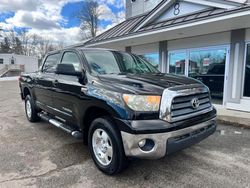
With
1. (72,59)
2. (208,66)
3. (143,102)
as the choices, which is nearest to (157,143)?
(143,102)

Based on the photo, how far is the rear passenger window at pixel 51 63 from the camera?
5010mm

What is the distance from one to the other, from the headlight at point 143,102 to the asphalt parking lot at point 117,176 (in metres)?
1.07

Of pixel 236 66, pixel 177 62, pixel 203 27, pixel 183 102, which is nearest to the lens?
pixel 183 102

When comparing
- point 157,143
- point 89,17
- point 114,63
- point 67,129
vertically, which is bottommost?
point 67,129

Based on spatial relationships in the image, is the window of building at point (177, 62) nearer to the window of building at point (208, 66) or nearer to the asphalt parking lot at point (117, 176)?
the window of building at point (208, 66)

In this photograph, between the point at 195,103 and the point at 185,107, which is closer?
the point at 185,107

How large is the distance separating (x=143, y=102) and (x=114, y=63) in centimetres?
151

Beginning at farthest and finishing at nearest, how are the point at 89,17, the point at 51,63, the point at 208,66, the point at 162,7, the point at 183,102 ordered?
1. the point at 89,17
2. the point at 162,7
3. the point at 208,66
4. the point at 51,63
5. the point at 183,102

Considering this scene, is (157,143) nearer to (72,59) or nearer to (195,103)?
(195,103)

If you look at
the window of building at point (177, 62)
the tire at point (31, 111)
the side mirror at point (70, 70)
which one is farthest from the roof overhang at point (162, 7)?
the side mirror at point (70, 70)

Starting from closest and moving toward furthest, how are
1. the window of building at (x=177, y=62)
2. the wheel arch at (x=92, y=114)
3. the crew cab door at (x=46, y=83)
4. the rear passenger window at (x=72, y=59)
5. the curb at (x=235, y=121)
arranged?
the wheel arch at (x=92, y=114)
the rear passenger window at (x=72, y=59)
the crew cab door at (x=46, y=83)
the curb at (x=235, y=121)
the window of building at (x=177, y=62)

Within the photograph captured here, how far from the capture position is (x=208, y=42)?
8.34 meters

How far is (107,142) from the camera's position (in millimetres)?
3254

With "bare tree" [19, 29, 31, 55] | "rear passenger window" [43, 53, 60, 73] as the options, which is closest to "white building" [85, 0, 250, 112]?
"rear passenger window" [43, 53, 60, 73]
